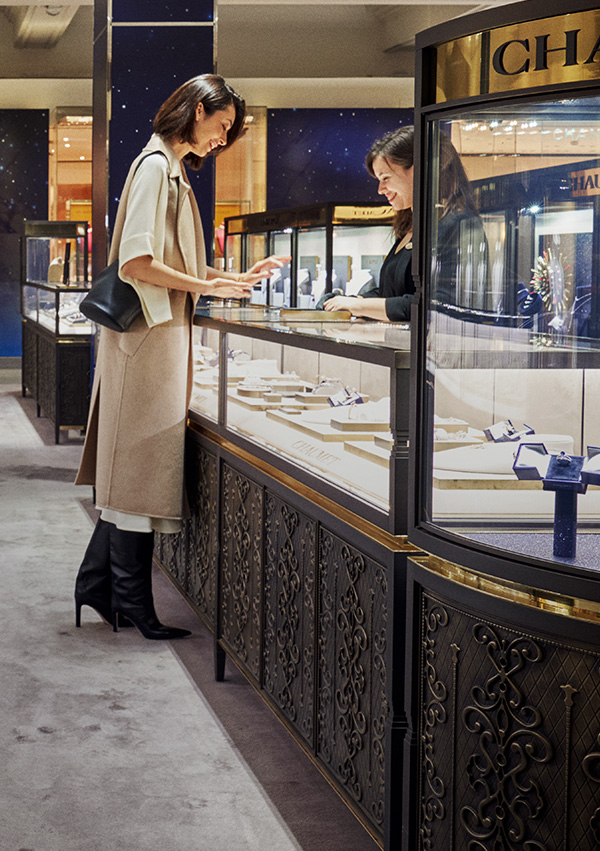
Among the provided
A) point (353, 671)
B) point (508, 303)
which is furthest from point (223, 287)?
point (508, 303)

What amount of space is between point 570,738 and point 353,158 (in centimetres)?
1283

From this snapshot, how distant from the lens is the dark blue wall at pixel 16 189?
15.4 metres

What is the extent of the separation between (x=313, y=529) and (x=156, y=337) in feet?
3.99

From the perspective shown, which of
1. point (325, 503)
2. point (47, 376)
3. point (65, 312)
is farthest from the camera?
point (47, 376)

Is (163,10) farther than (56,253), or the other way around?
(56,253)

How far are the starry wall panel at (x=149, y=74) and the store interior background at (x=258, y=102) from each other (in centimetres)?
664

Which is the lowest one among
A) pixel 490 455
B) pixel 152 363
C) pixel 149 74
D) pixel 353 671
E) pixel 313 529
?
pixel 353 671

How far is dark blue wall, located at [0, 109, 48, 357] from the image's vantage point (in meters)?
15.4

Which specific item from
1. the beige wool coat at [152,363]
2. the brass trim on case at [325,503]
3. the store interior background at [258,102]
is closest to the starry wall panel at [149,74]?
the beige wool coat at [152,363]

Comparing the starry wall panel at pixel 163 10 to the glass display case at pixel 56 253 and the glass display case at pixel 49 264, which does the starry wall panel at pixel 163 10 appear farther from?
the glass display case at pixel 56 253

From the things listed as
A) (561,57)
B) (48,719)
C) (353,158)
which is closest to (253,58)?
(353,158)

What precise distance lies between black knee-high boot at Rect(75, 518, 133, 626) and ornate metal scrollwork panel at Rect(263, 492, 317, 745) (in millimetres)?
1032

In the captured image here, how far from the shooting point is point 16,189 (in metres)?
15.7

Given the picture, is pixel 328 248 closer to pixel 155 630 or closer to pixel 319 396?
pixel 155 630
